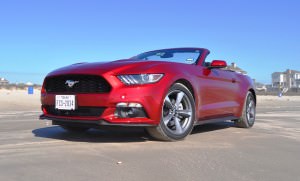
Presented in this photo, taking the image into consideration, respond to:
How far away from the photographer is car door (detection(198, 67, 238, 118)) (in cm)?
569

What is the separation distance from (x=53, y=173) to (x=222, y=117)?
3596 millimetres

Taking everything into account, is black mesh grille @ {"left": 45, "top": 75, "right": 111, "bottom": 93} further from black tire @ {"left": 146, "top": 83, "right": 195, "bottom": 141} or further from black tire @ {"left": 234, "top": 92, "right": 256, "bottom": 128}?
black tire @ {"left": 234, "top": 92, "right": 256, "bottom": 128}

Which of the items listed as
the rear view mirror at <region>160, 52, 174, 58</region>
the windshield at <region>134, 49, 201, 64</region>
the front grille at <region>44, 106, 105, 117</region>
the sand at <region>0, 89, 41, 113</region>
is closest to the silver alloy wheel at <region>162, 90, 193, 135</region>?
the front grille at <region>44, 106, 105, 117</region>

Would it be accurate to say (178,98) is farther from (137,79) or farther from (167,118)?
(137,79)

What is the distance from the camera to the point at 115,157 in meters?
3.96

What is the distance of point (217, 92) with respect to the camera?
19.9 feet

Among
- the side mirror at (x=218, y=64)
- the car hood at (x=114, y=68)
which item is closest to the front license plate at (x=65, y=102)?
the car hood at (x=114, y=68)

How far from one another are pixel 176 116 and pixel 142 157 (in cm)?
129

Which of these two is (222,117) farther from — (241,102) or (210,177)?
(210,177)

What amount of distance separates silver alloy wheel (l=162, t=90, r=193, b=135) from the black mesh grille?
0.86 metres

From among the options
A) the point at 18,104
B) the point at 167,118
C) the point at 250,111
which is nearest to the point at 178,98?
the point at 167,118

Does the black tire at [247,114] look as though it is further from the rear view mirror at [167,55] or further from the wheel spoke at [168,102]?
the wheel spoke at [168,102]

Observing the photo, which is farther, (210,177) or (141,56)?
(141,56)

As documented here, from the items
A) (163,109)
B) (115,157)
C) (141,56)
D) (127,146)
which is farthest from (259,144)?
(141,56)
